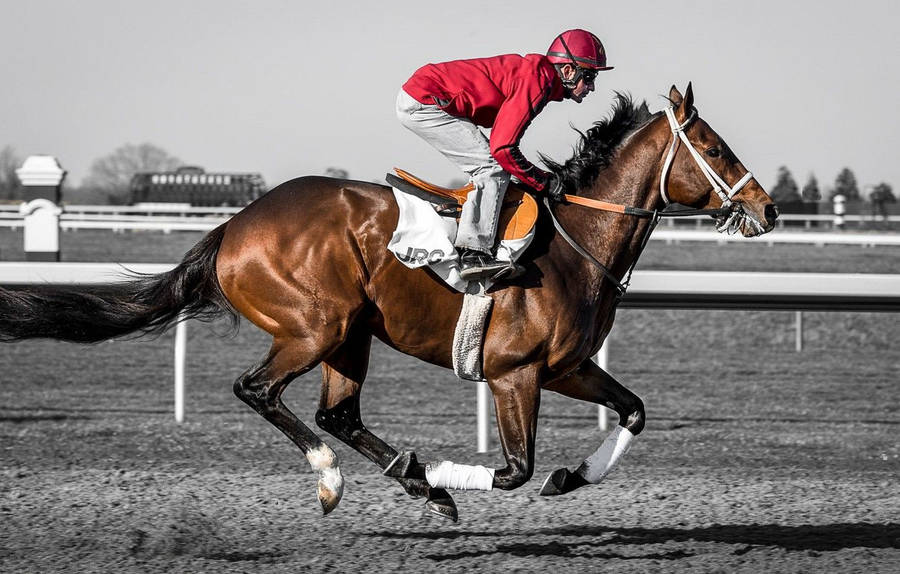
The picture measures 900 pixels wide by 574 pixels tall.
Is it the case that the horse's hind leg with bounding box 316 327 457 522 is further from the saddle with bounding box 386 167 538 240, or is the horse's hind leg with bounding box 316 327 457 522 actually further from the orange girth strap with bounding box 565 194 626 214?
the orange girth strap with bounding box 565 194 626 214

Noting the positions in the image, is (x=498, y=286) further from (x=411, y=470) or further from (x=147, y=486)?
(x=147, y=486)

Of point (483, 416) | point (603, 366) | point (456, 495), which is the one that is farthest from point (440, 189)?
point (603, 366)

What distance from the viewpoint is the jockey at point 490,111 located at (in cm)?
465

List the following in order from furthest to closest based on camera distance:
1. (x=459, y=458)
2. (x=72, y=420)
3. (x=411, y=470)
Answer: (x=72, y=420), (x=459, y=458), (x=411, y=470)

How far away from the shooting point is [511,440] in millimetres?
4664

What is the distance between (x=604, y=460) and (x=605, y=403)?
11.3 inches

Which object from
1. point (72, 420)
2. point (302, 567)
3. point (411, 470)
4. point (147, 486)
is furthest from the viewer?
point (72, 420)

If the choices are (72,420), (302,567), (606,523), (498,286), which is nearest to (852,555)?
(606,523)

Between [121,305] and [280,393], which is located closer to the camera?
[280,393]

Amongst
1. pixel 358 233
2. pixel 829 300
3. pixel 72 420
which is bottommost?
pixel 72 420

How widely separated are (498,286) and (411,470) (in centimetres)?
85

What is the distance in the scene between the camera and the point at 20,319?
5219mm

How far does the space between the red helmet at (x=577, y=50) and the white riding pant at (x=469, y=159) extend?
1.45ft

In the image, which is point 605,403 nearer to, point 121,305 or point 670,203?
point 670,203
